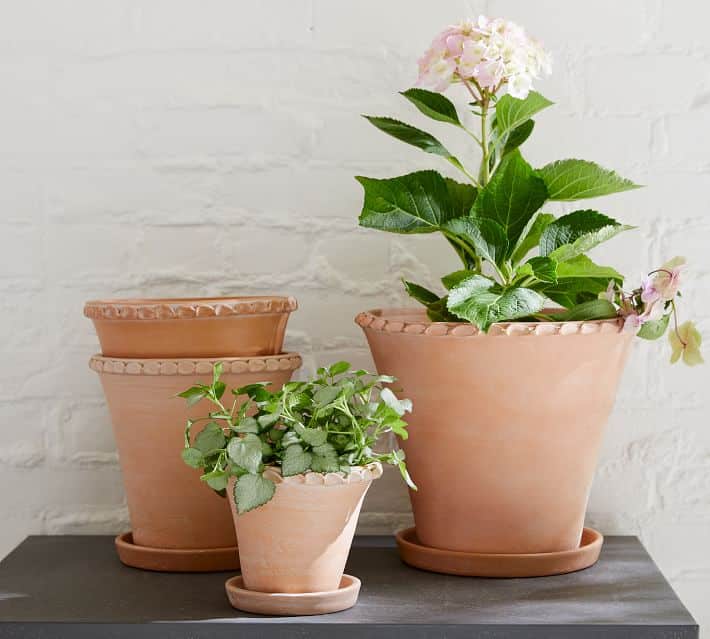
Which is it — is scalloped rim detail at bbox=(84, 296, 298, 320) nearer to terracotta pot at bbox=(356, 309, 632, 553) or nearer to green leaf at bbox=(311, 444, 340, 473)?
terracotta pot at bbox=(356, 309, 632, 553)

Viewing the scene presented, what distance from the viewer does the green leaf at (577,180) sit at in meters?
1.20

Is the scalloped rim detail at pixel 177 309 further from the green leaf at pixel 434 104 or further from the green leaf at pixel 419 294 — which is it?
the green leaf at pixel 434 104

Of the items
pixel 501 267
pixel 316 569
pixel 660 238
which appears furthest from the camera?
pixel 660 238

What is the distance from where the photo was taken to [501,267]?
1.18 metres

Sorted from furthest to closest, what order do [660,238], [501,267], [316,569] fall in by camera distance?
[660,238] < [501,267] < [316,569]

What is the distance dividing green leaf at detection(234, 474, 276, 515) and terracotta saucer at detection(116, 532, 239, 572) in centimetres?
26

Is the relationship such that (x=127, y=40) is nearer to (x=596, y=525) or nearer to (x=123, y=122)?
(x=123, y=122)

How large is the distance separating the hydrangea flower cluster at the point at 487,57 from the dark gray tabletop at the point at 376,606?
60cm

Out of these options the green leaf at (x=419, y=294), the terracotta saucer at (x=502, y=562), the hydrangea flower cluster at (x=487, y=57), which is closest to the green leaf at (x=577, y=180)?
the hydrangea flower cluster at (x=487, y=57)

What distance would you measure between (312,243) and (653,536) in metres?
0.69

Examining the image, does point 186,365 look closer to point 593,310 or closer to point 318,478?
point 318,478

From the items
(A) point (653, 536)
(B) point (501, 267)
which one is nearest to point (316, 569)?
(B) point (501, 267)

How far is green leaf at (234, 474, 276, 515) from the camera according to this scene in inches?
39.9

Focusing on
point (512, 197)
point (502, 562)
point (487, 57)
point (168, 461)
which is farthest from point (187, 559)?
point (487, 57)
